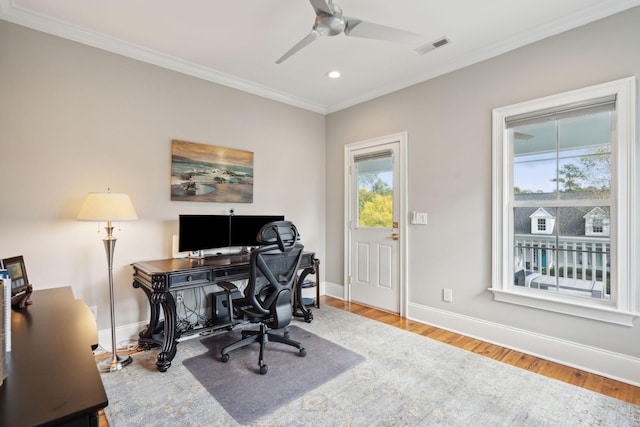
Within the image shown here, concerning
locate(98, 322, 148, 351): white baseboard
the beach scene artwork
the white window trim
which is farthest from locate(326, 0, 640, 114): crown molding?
locate(98, 322, 148, 351): white baseboard

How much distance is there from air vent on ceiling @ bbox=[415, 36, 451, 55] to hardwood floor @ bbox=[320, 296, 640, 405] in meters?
2.75

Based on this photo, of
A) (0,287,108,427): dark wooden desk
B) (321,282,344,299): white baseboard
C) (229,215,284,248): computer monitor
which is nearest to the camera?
(0,287,108,427): dark wooden desk

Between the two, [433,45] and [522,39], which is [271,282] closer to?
[433,45]

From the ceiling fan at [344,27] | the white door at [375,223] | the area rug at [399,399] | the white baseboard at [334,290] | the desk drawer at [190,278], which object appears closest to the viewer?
the area rug at [399,399]

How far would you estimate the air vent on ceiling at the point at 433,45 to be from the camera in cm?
273

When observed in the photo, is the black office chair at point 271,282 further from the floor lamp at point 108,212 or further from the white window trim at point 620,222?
the white window trim at point 620,222

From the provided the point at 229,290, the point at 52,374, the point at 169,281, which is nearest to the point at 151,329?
the point at 169,281

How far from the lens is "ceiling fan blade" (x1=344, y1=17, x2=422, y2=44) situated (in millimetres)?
2109

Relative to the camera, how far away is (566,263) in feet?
8.47

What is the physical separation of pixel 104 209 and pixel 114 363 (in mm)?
1181

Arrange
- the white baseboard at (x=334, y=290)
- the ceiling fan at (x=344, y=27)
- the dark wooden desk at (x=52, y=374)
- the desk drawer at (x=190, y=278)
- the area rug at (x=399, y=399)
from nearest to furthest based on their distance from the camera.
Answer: the dark wooden desk at (x=52, y=374) < the area rug at (x=399, y=399) < the ceiling fan at (x=344, y=27) < the desk drawer at (x=190, y=278) < the white baseboard at (x=334, y=290)

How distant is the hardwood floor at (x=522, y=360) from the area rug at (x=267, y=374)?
37.5 inches

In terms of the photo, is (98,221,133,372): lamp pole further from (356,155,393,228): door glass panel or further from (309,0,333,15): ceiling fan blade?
(356,155,393,228): door glass panel

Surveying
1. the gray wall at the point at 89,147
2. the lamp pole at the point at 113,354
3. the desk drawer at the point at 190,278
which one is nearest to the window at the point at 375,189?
the gray wall at the point at 89,147
